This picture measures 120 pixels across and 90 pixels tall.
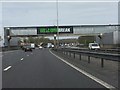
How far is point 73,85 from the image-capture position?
11.9 m

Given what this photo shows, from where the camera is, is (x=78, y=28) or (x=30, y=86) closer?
(x=30, y=86)

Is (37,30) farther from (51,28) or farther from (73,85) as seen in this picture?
(73,85)

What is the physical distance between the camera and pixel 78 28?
100 metres

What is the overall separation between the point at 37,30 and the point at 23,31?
334 inches

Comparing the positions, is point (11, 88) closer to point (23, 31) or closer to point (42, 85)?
point (42, 85)

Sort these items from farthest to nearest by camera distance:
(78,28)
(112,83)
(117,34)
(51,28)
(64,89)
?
(78,28) → (51,28) → (117,34) → (112,83) → (64,89)

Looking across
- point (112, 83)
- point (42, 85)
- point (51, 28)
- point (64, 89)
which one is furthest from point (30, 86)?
point (51, 28)

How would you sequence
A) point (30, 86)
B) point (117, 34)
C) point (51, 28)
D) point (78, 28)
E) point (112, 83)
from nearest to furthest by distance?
point (30, 86)
point (112, 83)
point (117, 34)
point (51, 28)
point (78, 28)

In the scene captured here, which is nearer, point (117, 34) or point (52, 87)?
point (52, 87)

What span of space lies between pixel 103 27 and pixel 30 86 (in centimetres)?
9246

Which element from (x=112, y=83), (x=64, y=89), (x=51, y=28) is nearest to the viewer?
(x=64, y=89)

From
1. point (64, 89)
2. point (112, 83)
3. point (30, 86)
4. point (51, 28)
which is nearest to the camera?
point (64, 89)

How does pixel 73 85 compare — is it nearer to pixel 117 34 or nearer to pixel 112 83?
pixel 112 83

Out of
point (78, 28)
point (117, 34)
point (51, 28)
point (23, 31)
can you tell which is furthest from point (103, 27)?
point (117, 34)
